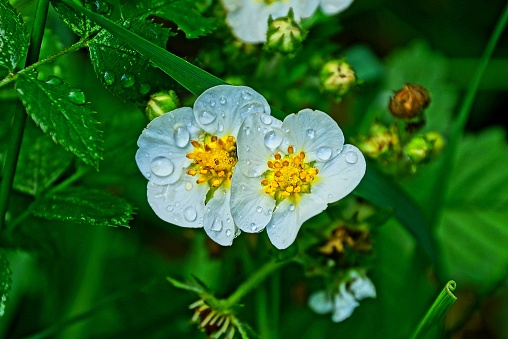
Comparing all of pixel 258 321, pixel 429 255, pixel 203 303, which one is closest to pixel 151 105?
pixel 203 303

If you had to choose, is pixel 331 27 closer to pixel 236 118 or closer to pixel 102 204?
pixel 236 118

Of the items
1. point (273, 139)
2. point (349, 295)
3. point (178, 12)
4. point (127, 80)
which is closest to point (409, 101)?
point (273, 139)

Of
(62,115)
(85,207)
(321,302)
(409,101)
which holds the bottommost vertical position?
(321,302)

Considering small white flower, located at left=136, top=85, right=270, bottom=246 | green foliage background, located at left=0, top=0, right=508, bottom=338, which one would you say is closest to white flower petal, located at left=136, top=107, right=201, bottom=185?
small white flower, located at left=136, top=85, right=270, bottom=246

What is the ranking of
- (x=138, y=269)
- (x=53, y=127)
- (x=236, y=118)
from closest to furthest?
(x=53, y=127) → (x=236, y=118) → (x=138, y=269)

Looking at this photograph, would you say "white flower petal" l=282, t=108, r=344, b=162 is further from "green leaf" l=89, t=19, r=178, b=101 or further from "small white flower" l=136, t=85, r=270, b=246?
"green leaf" l=89, t=19, r=178, b=101

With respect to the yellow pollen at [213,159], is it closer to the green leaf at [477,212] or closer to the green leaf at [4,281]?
the green leaf at [4,281]

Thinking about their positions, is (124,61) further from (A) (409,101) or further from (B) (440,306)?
(B) (440,306)
